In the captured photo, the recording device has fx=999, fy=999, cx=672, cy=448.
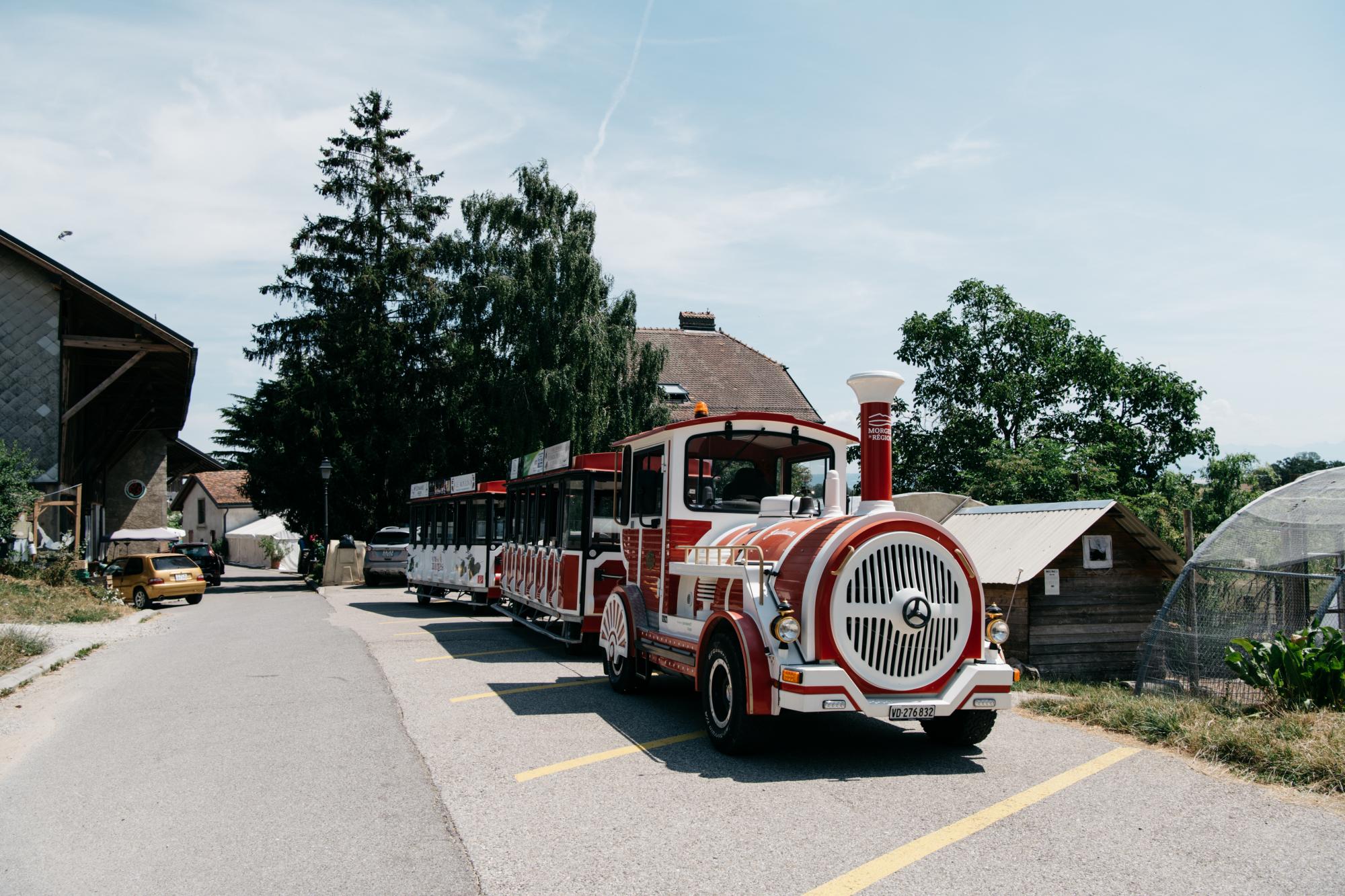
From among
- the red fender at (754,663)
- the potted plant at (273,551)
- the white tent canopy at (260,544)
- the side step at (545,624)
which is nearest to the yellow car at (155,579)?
the side step at (545,624)

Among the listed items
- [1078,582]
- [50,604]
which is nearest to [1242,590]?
[1078,582]

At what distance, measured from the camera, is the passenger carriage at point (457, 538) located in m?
18.2

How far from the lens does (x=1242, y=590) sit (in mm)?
9531

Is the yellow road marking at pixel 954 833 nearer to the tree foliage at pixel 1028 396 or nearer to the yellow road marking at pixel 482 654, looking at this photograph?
the yellow road marking at pixel 482 654

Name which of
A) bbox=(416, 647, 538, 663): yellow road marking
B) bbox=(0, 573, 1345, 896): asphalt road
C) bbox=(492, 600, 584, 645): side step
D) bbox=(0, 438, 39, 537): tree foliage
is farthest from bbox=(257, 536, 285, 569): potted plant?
bbox=(0, 573, 1345, 896): asphalt road

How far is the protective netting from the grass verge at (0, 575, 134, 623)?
16.9 m

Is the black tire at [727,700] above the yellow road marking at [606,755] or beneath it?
above

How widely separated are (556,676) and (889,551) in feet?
17.3

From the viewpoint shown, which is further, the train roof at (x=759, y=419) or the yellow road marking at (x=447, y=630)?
the yellow road marking at (x=447, y=630)

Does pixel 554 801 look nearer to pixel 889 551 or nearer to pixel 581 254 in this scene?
pixel 889 551

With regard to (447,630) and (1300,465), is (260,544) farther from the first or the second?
(1300,465)

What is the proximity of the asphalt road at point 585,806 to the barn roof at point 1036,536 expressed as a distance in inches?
140

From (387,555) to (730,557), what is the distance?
22097 mm

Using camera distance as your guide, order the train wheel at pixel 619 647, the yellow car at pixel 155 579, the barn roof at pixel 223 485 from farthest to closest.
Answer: the barn roof at pixel 223 485, the yellow car at pixel 155 579, the train wheel at pixel 619 647
